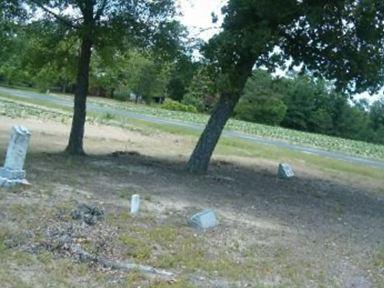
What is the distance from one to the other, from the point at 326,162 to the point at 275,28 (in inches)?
446

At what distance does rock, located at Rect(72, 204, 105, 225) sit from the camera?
809 centimetres

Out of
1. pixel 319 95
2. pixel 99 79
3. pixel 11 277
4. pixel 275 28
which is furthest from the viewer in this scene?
pixel 319 95

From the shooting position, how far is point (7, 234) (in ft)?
23.4

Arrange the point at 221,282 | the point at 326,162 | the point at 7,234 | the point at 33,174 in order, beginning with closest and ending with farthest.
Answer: the point at 221,282 → the point at 7,234 → the point at 33,174 → the point at 326,162

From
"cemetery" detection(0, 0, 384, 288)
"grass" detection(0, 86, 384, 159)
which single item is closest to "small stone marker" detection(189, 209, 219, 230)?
"cemetery" detection(0, 0, 384, 288)

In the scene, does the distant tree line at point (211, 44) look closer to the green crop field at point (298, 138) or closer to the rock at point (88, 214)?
the rock at point (88, 214)

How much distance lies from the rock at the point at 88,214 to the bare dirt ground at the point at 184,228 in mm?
134

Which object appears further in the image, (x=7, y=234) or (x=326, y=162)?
(x=326, y=162)

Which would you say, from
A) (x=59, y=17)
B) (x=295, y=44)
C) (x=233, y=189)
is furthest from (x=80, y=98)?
(x=295, y=44)

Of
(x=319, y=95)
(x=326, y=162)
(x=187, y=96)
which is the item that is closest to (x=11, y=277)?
(x=326, y=162)

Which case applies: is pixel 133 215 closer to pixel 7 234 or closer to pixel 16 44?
pixel 7 234

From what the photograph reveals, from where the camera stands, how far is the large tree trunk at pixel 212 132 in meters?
14.7

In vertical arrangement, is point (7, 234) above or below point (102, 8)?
below

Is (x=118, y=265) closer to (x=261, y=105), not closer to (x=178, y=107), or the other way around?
(x=178, y=107)
